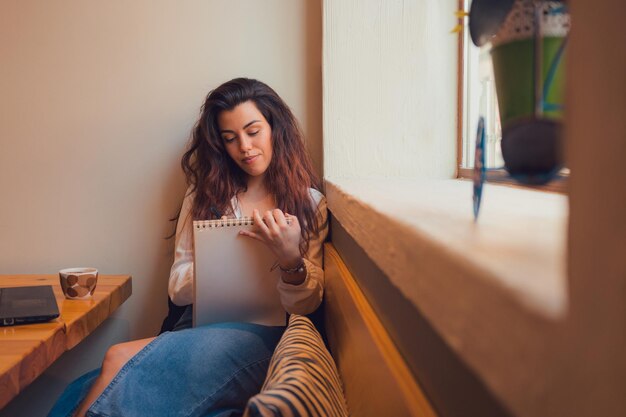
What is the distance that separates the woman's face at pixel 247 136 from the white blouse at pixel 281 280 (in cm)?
12

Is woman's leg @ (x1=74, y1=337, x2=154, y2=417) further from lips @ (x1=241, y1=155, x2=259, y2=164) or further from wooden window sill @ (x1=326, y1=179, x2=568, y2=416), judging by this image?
wooden window sill @ (x1=326, y1=179, x2=568, y2=416)

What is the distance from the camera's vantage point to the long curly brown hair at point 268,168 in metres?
1.42

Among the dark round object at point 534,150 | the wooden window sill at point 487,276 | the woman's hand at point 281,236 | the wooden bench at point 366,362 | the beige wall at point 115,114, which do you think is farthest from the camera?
the beige wall at point 115,114

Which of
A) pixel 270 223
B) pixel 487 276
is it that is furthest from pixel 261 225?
pixel 487 276

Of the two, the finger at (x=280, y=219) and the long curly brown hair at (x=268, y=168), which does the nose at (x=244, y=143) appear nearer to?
the long curly brown hair at (x=268, y=168)

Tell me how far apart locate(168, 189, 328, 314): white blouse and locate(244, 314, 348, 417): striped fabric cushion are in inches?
15.3

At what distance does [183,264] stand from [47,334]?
0.43 metres

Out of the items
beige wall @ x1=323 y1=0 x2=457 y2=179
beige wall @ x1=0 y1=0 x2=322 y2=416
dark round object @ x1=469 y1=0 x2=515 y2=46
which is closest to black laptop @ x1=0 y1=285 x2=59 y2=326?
beige wall @ x1=0 y1=0 x2=322 y2=416

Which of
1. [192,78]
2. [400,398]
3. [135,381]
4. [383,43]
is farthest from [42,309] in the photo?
[383,43]

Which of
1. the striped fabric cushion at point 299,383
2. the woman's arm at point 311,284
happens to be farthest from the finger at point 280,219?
the striped fabric cushion at point 299,383

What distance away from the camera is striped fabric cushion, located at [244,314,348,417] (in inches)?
19.6

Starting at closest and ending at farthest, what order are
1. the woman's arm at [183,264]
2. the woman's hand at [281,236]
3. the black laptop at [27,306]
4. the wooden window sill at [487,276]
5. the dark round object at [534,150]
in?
the wooden window sill at [487,276] < the dark round object at [534,150] < the black laptop at [27,306] < the woman's hand at [281,236] < the woman's arm at [183,264]

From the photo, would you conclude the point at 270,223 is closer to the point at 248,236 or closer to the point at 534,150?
the point at 248,236

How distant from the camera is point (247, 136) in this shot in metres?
1.41
